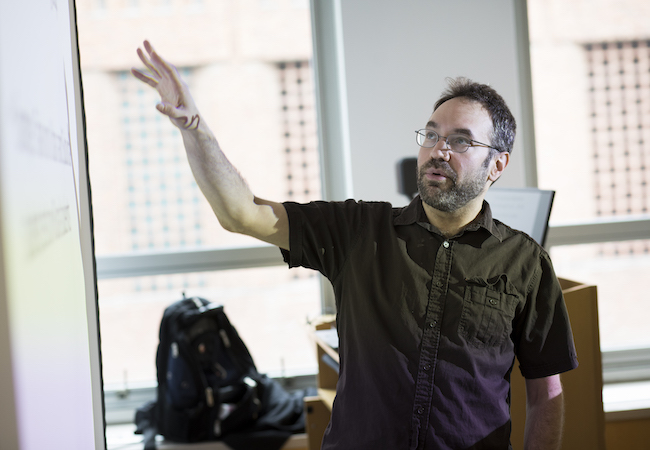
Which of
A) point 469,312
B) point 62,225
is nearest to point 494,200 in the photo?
point 469,312

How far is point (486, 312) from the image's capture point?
1243mm

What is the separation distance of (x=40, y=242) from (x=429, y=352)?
2.84ft

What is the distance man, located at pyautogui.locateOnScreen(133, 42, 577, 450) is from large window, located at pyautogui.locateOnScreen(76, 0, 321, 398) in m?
1.40

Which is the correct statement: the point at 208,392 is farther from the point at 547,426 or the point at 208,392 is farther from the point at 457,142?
the point at 457,142

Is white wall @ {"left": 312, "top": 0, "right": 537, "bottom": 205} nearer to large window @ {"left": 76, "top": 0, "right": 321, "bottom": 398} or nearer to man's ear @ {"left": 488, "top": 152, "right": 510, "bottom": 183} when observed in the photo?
large window @ {"left": 76, "top": 0, "right": 321, "bottom": 398}

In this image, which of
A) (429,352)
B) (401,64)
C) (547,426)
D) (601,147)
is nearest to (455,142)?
(429,352)

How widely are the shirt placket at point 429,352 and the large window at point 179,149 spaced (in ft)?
4.83

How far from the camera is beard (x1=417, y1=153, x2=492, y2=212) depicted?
4.13ft

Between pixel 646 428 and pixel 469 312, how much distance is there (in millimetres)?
1696

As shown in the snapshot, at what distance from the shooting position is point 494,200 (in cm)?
198

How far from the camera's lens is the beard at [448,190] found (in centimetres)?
126

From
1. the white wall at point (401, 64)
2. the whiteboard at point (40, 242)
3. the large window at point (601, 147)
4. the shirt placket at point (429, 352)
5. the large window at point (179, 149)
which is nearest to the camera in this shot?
the whiteboard at point (40, 242)

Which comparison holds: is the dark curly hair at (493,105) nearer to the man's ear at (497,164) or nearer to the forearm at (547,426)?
the man's ear at (497,164)

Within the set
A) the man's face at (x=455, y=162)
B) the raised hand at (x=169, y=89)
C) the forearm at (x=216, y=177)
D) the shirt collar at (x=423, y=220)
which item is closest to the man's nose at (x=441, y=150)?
the man's face at (x=455, y=162)
